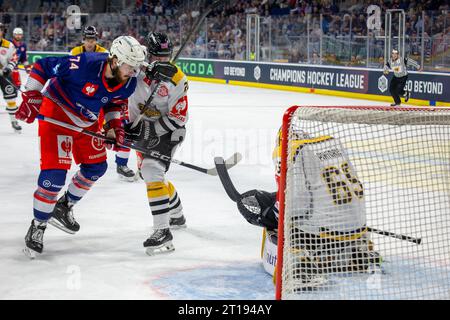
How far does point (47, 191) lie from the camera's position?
431 centimetres

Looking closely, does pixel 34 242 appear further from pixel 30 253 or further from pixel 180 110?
pixel 180 110

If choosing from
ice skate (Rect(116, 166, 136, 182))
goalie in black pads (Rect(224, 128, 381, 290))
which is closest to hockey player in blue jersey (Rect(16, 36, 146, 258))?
goalie in black pads (Rect(224, 128, 381, 290))

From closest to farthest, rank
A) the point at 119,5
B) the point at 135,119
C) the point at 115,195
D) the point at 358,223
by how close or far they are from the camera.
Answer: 1. the point at 358,223
2. the point at 135,119
3. the point at 115,195
4. the point at 119,5

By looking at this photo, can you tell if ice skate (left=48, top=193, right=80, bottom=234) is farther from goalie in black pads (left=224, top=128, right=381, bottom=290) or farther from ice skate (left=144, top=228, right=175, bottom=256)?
goalie in black pads (left=224, top=128, right=381, bottom=290)

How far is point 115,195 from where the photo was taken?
6191 millimetres

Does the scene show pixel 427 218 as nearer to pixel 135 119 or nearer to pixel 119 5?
pixel 135 119

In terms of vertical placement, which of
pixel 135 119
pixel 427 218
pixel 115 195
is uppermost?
pixel 135 119

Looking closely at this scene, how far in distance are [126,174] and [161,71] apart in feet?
7.89

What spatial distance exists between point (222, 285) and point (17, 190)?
311 cm

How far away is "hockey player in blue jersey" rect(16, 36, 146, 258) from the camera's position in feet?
13.9

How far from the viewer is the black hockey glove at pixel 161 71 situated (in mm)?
4562

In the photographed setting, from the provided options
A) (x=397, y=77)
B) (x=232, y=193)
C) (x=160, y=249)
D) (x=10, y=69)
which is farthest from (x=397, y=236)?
(x=397, y=77)

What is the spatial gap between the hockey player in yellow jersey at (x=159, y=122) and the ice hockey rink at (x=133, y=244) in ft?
0.73
